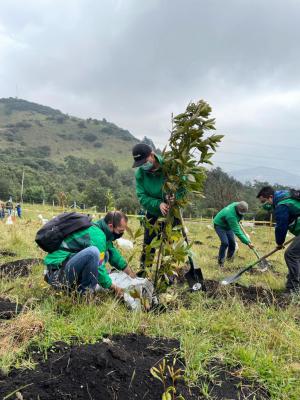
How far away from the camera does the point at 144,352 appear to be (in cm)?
264

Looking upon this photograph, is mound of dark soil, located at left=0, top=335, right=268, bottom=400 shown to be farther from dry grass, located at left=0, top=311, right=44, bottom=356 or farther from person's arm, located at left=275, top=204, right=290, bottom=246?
person's arm, located at left=275, top=204, right=290, bottom=246

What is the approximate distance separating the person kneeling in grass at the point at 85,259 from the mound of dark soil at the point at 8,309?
45 cm

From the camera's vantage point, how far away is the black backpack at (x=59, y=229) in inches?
138

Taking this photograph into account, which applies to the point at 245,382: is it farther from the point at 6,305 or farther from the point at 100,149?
the point at 100,149

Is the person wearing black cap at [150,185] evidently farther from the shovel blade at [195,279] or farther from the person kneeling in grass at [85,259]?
the shovel blade at [195,279]

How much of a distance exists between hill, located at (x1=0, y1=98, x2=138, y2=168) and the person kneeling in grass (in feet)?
282

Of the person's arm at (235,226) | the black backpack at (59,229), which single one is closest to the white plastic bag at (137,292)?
the black backpack at (59,229)

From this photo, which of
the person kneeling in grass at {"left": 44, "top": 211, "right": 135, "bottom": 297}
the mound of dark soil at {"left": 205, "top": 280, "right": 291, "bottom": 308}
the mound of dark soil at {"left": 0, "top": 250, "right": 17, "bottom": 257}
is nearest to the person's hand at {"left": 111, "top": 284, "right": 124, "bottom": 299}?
the person kneeling in grass at {"left": 44, "top": 211, "right": 135, "bottom": 297}

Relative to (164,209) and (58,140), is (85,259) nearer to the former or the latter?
(164,209)

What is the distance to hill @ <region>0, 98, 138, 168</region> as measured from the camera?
335ft

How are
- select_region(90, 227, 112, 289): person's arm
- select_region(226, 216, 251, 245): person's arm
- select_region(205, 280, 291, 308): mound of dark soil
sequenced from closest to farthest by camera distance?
1. select_region(90, 227, 112, 289): person's arm
2. select_region(205, 280, 291, 308): mound of dark soil
3. select_region(226, 216, 251, 245): person's arm

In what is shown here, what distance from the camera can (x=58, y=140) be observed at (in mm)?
117312

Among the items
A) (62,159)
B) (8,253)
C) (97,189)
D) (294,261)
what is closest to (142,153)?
(294,261)

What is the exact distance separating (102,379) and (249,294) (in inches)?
127
